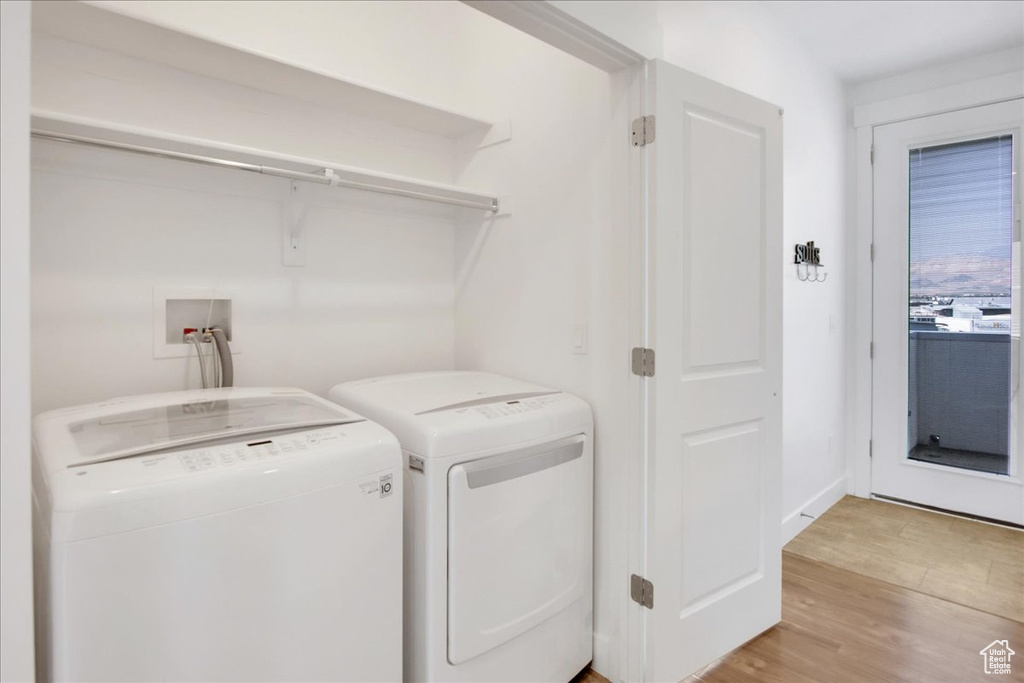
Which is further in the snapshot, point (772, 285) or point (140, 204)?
point (772, 285)

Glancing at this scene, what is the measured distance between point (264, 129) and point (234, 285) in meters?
0.57

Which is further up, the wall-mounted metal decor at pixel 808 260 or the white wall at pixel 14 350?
the wall-mounted metal decor at pixel 808 260

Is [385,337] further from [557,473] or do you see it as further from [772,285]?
[772,285]

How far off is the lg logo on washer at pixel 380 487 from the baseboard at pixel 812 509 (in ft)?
7.58

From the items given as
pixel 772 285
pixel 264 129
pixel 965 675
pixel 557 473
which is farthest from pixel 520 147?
pixel 965 675

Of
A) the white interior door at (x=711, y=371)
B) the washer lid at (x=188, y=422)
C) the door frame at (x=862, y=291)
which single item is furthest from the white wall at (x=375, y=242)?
the door frame at (x=862, y=291)

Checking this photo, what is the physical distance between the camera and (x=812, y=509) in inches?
121

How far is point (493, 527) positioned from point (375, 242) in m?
1.27

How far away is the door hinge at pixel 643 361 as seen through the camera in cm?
170

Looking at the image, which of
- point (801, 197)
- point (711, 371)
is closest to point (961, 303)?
point (801, 197)

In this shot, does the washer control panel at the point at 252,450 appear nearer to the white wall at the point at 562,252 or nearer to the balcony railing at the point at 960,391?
the white wall at the point at 562,252

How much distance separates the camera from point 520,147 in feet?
7.10

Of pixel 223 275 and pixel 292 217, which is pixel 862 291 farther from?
pixel 223 275

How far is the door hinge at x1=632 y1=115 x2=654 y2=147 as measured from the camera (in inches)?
66.1
